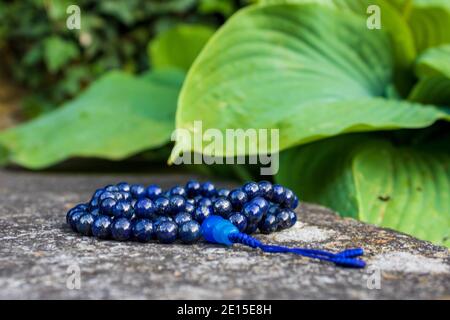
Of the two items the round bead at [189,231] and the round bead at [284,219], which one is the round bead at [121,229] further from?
the round bead at [284,219]

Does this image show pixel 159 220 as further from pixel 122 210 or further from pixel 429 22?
pixel 429 22

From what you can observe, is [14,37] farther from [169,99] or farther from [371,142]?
[371,142]

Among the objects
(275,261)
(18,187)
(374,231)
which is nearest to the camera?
(275,261)

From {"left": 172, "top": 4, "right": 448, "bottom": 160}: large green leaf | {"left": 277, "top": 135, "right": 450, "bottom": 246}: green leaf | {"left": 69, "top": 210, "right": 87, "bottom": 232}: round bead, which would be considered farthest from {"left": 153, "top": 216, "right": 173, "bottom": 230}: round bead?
{"left": 277, "top": 135, "right": 450, "bottom": 246}: green leaf

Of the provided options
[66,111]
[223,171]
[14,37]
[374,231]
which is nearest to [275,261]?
[374,231]

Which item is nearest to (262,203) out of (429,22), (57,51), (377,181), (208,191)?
(208,191)

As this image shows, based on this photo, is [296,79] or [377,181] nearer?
[377,181]
